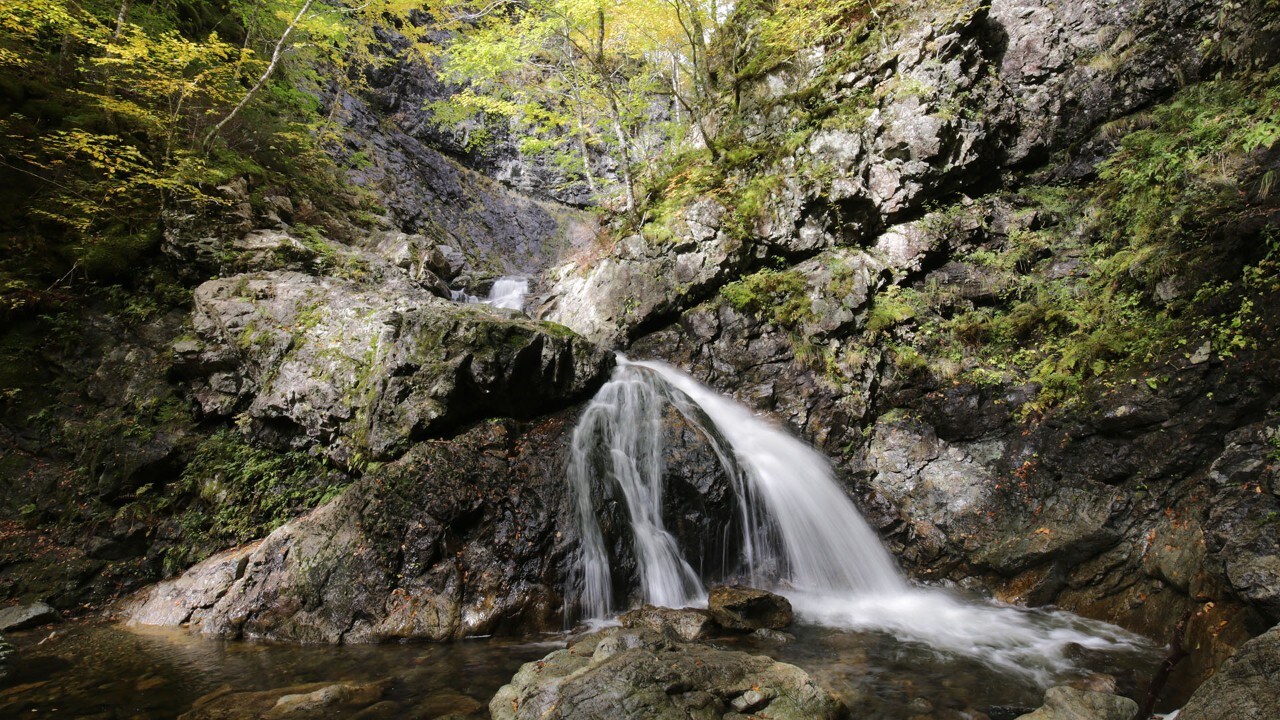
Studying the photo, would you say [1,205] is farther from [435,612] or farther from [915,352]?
[915,352]

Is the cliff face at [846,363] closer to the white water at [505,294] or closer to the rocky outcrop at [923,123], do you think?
the rocky outcrop at [923,123]

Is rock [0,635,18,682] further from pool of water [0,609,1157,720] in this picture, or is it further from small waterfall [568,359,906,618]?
small waterfall [568,359,906,618]

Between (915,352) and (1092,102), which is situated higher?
(1092,102)

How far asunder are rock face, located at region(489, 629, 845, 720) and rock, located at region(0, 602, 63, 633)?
19.7 feet

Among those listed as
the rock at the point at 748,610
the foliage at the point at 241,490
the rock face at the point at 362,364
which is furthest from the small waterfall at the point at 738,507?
the foliage at the point at 241,490

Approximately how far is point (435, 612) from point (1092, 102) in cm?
1340

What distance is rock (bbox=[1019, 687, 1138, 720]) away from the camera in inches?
141

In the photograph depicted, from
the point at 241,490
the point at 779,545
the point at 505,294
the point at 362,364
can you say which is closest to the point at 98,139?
the point at 362,364

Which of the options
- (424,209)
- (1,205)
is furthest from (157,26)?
(424,209)

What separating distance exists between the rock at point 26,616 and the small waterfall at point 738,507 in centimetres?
622

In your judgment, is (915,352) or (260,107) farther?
(260,107)

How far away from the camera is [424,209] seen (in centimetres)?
1802

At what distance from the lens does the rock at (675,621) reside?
17.3ft

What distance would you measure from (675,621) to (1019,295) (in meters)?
7.67
